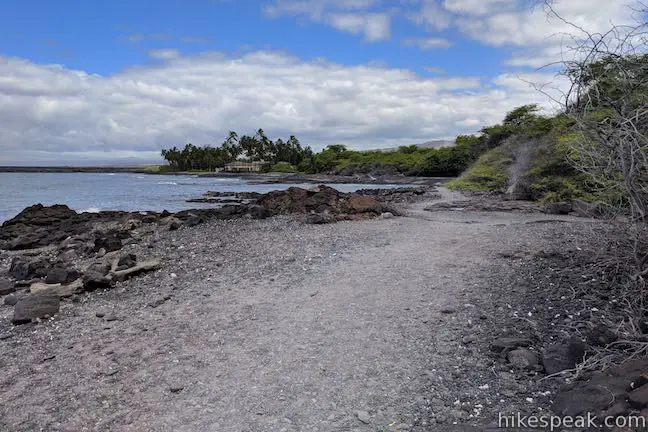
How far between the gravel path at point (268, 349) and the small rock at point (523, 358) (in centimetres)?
26

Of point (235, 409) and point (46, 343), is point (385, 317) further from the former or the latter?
point (46, 343)

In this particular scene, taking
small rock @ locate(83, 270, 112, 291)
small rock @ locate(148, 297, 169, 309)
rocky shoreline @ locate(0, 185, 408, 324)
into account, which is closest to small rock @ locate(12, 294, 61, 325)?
rocky shoreline @ locate(0, 185, 408, 324)

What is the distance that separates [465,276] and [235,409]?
4770mm

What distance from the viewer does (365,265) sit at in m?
9.51

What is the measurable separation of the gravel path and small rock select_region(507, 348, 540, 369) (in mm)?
262

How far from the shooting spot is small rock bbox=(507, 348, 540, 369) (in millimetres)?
5152

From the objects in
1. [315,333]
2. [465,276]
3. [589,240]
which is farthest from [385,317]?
[589,240]

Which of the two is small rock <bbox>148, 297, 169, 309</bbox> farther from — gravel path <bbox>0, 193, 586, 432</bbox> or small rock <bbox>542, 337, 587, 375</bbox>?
small rock <bbox>542, 337, 587, 375</bbox>

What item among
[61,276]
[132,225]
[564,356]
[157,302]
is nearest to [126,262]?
[61,276]

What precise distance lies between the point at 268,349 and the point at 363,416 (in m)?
1.75

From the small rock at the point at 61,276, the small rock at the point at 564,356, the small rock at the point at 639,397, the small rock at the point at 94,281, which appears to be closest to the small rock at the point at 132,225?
the small rock at the point at 61,276

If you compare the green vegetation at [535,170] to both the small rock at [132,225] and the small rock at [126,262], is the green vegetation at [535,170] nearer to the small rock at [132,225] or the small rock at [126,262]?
the small rock at [126,262]

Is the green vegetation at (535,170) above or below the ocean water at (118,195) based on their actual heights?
above

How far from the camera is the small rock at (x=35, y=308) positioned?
7336 mm
